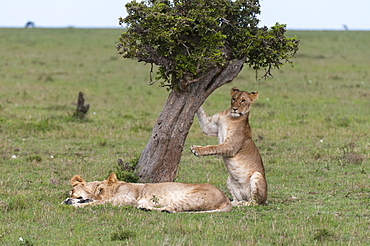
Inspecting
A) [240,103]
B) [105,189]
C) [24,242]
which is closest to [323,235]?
[240,103]

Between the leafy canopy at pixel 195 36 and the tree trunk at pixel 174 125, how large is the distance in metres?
0.22

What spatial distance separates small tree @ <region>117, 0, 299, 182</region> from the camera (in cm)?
898

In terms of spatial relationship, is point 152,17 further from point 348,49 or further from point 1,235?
point 348,49

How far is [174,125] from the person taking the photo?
945 cm

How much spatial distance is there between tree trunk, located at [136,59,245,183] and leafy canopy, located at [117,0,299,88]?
219 mm

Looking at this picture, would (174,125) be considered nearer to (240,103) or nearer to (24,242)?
(240,103)

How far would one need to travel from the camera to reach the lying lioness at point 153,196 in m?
8.36

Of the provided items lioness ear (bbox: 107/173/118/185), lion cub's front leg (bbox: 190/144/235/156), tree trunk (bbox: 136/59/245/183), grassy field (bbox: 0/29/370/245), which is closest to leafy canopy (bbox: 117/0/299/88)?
tree trunk (bbox: 136/59/245/183)

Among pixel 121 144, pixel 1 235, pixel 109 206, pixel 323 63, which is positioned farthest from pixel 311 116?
pixel 323 63

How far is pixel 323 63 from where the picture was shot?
38219 millimetres

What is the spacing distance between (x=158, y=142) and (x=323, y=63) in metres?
30.6

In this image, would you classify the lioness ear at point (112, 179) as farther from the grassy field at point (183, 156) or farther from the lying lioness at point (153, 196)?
the grassy field at point (183, 156)

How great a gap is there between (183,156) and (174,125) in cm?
460

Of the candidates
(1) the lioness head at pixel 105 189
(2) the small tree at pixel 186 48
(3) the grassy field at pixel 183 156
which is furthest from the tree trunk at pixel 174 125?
(3) the grassy field at pixel 183 156
